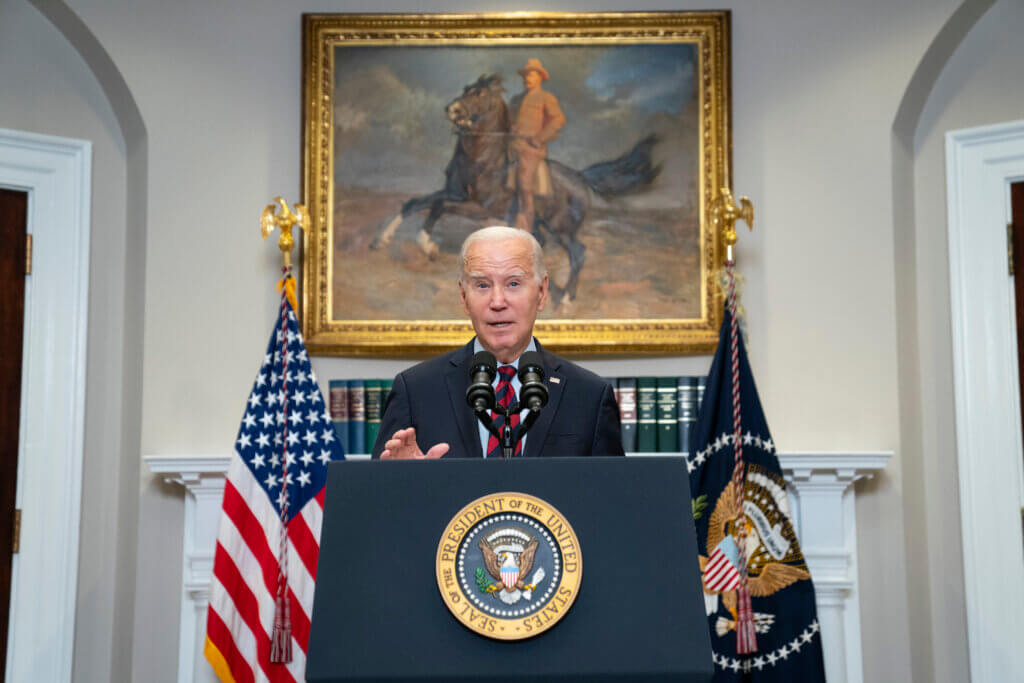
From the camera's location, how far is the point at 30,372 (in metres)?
4.41

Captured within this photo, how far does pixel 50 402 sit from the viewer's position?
445cm

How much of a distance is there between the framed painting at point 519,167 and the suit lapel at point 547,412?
1987 millimetres

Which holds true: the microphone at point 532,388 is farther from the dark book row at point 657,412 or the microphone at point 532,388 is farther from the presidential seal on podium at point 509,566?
the dark book row at point 657,412

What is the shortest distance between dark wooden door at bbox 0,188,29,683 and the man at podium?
8.85ft

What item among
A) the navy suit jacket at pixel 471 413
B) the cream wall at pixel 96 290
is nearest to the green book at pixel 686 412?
the navy suit jacket at pixel 471 413

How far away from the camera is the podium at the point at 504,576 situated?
1513 mm

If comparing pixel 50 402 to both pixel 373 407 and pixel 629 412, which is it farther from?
pixel 629 412

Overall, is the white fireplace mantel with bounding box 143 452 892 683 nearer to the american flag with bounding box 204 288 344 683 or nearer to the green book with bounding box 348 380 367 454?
the american flag with bounding box 204 288 344 683

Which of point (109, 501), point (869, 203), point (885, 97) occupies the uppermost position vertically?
point (885, 97)

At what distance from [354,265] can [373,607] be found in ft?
10.5

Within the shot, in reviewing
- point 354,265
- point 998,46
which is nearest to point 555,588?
point 354,265

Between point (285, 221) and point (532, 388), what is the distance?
2761 mm

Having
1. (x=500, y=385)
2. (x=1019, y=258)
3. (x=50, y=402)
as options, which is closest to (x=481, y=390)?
(x=500, y=385)

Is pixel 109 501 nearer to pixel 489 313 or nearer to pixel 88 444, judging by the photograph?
pixel 88 444
